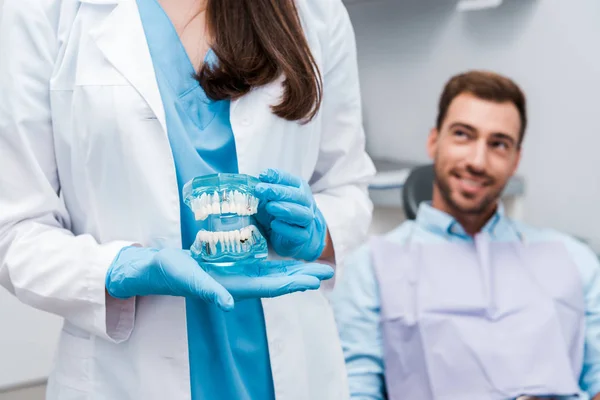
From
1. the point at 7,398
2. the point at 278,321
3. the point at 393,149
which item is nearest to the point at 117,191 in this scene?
the point at 278,321

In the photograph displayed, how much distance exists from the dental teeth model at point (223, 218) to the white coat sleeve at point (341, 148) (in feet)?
0.59

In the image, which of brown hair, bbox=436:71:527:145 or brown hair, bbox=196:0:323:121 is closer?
brown hair, bbox=196:0:323:121

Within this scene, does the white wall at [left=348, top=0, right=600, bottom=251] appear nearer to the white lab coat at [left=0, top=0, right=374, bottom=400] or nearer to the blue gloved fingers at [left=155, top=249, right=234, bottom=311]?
the white lab coat at [left=0, top=0, right=374, bottom=400]

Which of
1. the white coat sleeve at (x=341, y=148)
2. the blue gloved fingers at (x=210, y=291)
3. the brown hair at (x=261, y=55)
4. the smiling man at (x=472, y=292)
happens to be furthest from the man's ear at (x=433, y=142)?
the blue gloved fingers at (x=210, y=291)

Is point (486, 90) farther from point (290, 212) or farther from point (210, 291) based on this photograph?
point (210, 291)

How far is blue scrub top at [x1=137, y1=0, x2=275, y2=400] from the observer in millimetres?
768

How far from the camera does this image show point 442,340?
1.49 meters

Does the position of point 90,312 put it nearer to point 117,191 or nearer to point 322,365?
point 117,191

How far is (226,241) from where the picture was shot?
2.27 ft

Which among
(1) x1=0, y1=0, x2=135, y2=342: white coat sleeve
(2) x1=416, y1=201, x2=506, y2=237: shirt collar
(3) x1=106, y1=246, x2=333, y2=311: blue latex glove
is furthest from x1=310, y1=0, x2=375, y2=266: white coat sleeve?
(2) x1=416, y1=201, x2=506, y2=237: shirt collar

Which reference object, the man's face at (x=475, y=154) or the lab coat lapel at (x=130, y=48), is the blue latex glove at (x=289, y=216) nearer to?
the lab coat lapel at (x=130, y=48)

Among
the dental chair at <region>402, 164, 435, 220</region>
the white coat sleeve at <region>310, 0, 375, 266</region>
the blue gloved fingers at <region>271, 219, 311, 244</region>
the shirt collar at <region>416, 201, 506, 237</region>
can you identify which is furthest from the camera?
the dental chair at <region>402, 164, 435, 220</region>

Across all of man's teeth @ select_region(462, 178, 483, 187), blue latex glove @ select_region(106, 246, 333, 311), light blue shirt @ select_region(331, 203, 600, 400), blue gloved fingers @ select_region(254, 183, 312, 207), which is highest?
blue gloved fingers @ select_region(254, 183, 312, 207)

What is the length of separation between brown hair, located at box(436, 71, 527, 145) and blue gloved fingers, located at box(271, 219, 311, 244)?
1.07 m
